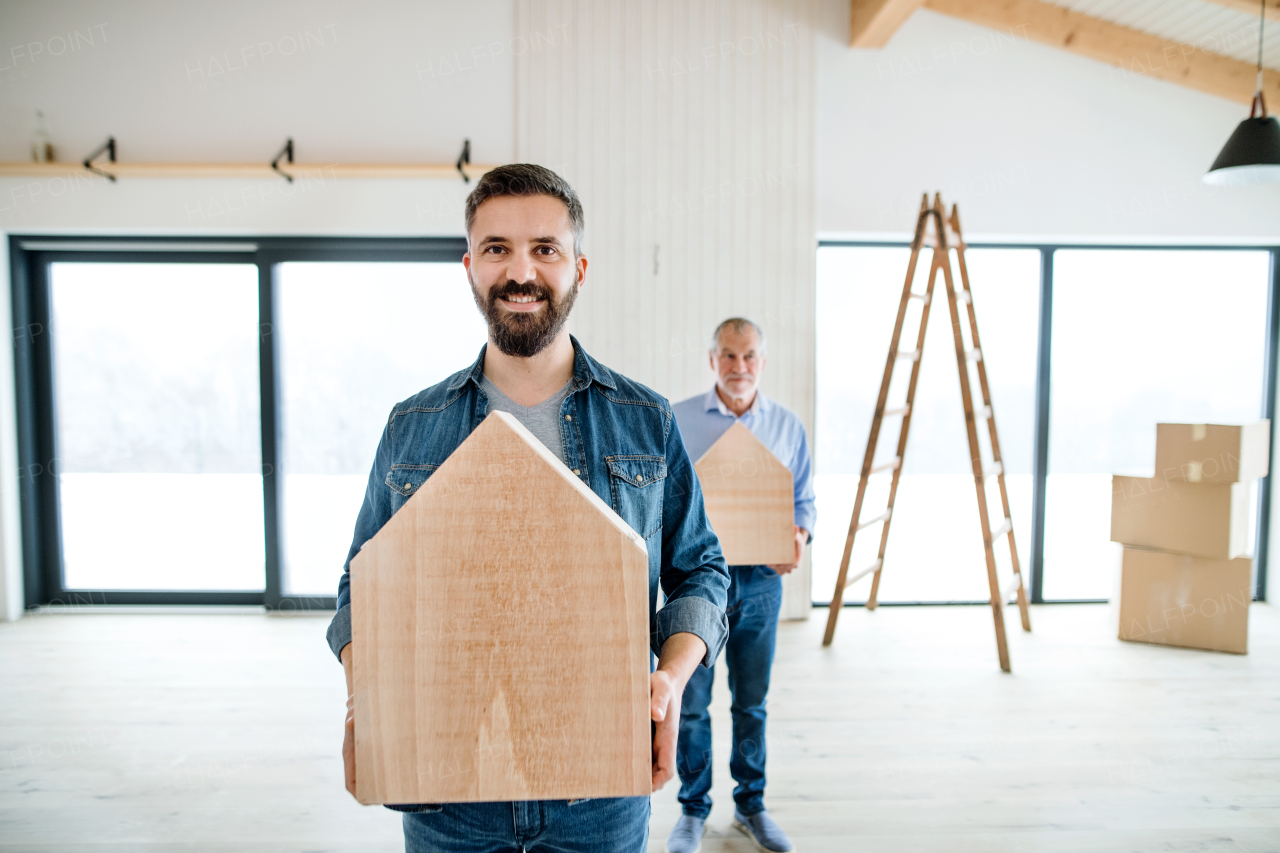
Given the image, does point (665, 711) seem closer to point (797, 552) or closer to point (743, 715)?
point (797, 552)

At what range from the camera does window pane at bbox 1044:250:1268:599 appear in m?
3.92

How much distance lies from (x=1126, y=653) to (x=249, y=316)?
474cm

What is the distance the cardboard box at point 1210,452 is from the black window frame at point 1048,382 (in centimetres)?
68

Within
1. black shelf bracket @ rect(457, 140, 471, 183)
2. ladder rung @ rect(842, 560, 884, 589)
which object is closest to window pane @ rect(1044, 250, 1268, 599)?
ladder rung @ rect(842, 560, 884, 589)

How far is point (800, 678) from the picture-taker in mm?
2965

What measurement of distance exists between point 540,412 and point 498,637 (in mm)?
401

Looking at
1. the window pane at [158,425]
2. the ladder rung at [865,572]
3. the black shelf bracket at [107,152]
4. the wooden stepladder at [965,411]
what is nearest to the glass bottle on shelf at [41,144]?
the black shelf bracket at [107,152]

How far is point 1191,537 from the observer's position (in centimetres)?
323

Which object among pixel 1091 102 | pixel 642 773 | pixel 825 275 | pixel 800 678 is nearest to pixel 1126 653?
pixel 800 678

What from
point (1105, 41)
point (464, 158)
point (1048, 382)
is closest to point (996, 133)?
point (1105, 41)

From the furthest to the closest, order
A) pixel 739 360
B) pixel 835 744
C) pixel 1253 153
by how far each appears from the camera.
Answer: pixel 1253 153 → pixel 835 744 → pixel 739 360

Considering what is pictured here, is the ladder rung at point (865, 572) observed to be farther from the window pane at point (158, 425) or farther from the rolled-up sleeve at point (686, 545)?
the window pane at point (158, 425)

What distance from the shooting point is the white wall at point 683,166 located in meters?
3.53

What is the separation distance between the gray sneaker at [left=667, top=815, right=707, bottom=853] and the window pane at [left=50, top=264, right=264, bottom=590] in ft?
9.67
